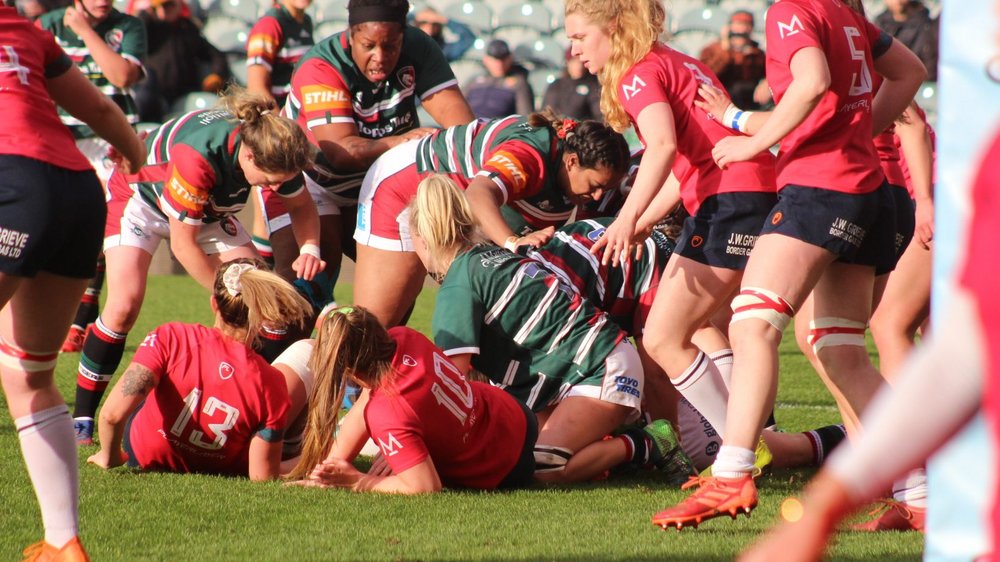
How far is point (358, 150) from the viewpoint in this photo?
5871 mm

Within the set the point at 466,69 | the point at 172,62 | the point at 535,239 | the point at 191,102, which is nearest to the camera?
the point at 535,239

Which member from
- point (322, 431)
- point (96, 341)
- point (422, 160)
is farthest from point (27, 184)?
point (422, 160)

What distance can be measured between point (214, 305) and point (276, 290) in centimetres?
24

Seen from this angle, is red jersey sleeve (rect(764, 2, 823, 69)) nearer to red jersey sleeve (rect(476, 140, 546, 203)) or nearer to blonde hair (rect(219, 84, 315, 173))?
red jersey sleeve (rect(476, 140, 546, 203))

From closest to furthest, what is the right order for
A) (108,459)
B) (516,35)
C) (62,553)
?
(62,553) → (108,459) → (516,35)

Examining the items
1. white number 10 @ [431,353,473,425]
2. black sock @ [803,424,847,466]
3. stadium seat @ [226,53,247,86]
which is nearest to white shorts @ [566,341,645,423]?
white number 10 @ [431,353,473,425]

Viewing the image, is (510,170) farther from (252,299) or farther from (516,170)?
(252,299)

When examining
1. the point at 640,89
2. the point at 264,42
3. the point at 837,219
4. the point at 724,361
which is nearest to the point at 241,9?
the point at 264,42

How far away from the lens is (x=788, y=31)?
3.53 meters

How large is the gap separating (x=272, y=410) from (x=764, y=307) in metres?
1.73

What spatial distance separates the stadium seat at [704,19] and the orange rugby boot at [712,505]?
12697 millimetres

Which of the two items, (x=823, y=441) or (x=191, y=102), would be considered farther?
(x=191, y=102)

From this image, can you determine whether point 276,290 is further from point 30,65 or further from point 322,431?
point 30,65

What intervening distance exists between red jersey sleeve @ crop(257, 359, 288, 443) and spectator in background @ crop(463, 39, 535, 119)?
817cm
